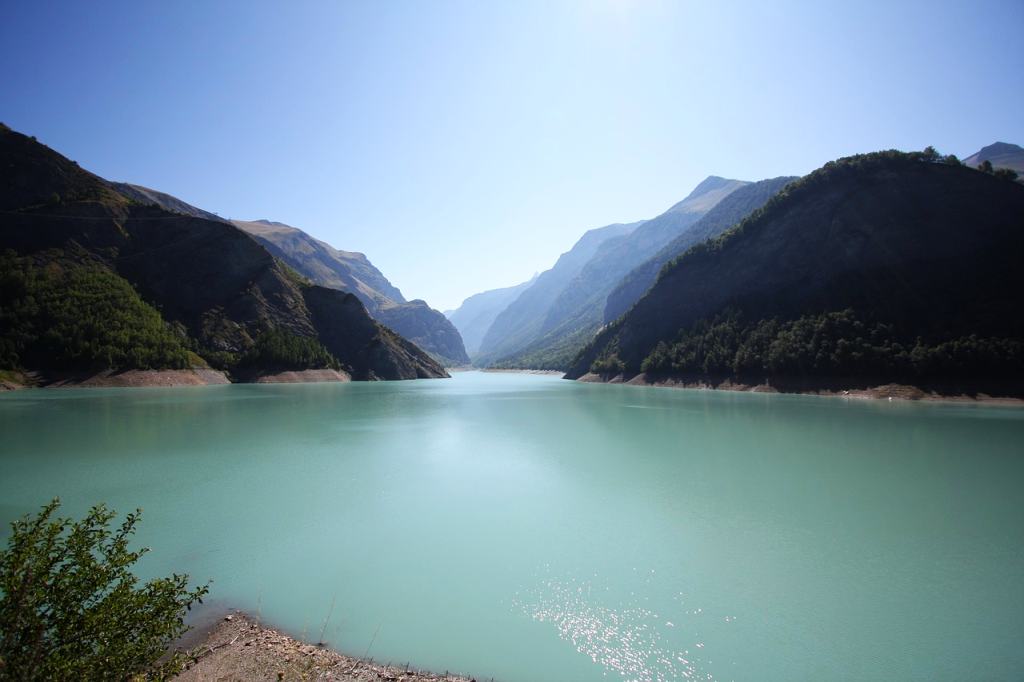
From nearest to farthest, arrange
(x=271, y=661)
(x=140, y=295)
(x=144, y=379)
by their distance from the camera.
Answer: (x=271, y=661), (x=144, y=379), (x=140, y=295)

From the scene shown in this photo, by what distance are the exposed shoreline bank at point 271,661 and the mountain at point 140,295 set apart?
267ft

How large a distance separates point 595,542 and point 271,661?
8.44 metres

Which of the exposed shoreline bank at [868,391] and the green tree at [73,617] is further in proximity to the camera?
the exposed shoreline bank at [868,391]

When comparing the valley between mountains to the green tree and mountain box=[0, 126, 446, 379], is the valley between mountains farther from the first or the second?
the green tree

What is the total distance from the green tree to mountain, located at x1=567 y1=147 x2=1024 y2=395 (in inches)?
2905

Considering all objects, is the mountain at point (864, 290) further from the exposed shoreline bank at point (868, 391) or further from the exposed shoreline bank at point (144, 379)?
the exposed shoreline bank at point (144, 379)

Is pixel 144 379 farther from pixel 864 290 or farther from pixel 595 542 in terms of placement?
pixel 864 290

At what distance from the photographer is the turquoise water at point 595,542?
848cm

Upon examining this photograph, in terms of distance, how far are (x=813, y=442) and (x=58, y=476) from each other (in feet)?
123

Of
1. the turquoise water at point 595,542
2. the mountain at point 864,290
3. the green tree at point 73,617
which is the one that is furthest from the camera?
the mountain at point 864,290

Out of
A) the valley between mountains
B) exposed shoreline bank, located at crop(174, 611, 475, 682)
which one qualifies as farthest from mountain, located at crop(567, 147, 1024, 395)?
exposed shoreline bank, located at crop(174, 611, 475, 682)

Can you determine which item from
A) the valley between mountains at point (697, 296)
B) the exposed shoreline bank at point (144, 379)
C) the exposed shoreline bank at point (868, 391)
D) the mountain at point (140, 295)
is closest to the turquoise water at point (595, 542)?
the exposed shoreline bank at point (868, 391)

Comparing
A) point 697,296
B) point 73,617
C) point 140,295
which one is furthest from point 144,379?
point 697,296

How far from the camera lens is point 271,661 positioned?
307 inches
